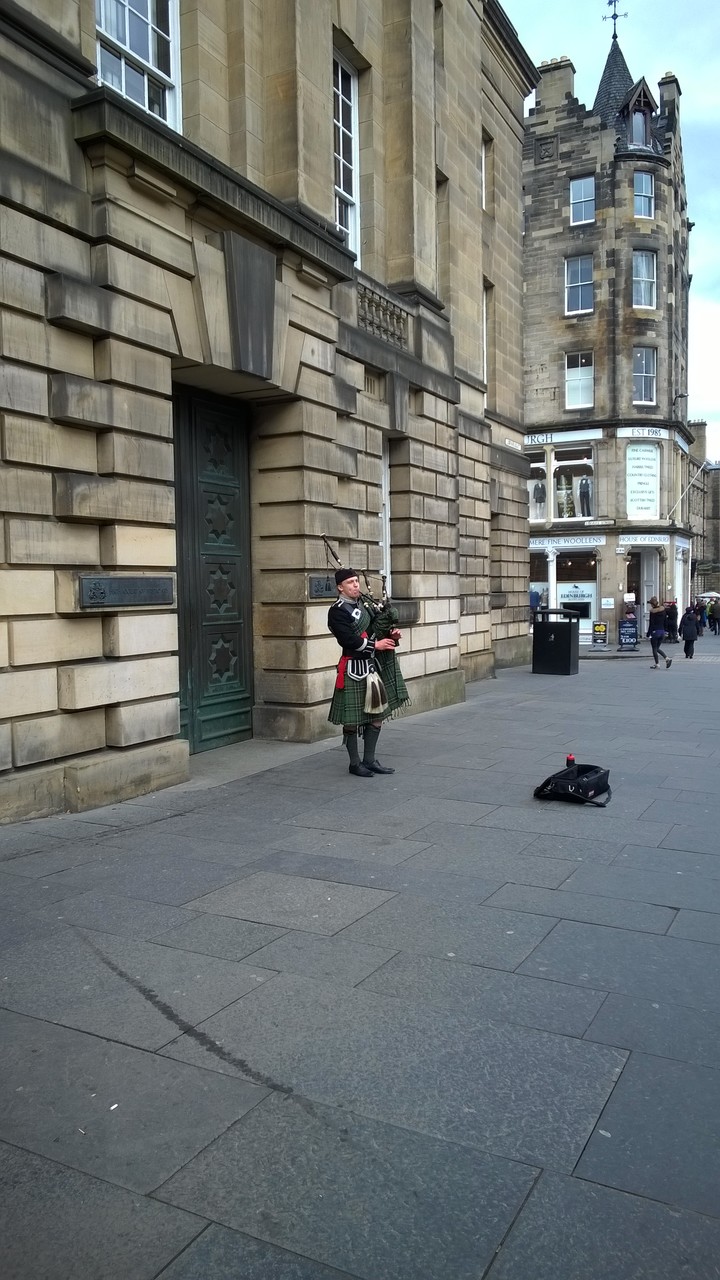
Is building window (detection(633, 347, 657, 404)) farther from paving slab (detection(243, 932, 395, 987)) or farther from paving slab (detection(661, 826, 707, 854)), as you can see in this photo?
paving slab (detection(243, 932, 395, 987))

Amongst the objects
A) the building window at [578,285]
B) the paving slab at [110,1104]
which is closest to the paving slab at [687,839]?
the paving slab at [110,1104]

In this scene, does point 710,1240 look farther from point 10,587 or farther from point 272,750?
point 272,750

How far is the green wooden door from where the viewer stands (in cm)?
986

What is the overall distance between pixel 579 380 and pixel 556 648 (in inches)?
997

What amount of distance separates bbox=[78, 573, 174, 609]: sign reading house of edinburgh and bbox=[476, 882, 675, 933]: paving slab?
13.3ft

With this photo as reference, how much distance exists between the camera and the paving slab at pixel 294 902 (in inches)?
192

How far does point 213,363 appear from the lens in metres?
9.06

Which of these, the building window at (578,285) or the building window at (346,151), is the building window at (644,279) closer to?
the building window at (578,285)

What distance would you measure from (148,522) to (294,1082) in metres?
5.73

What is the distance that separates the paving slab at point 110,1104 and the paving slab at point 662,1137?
45.4 inches

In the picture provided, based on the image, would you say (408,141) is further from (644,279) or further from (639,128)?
(639,128)

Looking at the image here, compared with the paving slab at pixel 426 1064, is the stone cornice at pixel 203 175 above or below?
above

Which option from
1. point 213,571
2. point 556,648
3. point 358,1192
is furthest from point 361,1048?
point 556,648

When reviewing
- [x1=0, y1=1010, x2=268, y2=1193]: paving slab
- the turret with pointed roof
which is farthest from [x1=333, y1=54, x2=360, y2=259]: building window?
the turret with pointed roof
